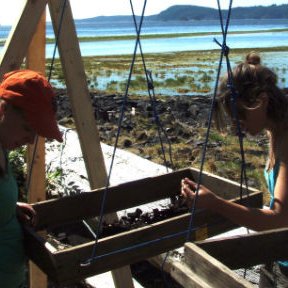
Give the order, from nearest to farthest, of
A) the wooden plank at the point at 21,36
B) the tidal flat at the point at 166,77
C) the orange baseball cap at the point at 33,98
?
the orange baseball cap at the point at 33,98 → the wooden plank at the point at 21,36 → the tidal flat at the point at 166,77

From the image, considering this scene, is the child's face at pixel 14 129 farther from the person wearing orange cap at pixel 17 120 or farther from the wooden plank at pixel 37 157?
the wooden plank at pixel 37 157

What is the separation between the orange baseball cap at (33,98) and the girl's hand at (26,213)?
1.61 feet

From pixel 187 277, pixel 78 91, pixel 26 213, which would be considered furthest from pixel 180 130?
pixel 187 277

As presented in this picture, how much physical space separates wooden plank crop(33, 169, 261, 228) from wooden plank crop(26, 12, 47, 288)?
612 millimetres

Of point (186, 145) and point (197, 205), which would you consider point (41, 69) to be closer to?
point (197, 205)

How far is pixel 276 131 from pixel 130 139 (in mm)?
9576

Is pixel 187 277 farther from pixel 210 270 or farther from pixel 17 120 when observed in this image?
pixel 17 120

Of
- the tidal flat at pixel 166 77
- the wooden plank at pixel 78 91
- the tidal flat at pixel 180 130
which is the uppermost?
the wooden plank at pixel 78 91

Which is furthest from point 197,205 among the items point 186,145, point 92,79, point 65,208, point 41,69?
point 92,79

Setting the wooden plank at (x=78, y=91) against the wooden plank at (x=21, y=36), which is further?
the wooden plank at (x=78, y=91)

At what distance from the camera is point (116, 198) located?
3436mm

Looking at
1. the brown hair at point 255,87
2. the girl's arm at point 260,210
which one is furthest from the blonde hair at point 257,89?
the girl's arm at point 260,210

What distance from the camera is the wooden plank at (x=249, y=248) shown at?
2.29 metres

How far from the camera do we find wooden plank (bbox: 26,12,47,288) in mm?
3889
